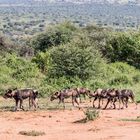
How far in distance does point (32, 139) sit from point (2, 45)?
49626 millimetres

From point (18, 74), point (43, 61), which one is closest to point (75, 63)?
point (18, 74)

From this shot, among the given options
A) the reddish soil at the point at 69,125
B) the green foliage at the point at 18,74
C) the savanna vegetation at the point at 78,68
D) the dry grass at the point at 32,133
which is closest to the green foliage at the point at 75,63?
the savanna vegetation at the point at 78,68

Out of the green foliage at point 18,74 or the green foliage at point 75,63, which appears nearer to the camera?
the green foliage at point 18,74

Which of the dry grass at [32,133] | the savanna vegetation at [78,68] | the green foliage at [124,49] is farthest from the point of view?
the green foliage at [124,49]

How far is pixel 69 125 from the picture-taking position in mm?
24703

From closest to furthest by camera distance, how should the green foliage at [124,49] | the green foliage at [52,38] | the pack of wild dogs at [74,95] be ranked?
the pack of wild dogs at [74,95]
the green foliage at [124,49]
the green foliage at [52,38]

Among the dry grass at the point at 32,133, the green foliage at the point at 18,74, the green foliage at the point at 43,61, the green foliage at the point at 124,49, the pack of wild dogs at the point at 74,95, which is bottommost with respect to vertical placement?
the dry grass at the point at 32,133

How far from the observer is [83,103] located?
31.5 m

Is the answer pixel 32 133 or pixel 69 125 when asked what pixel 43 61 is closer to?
pixel 69 125

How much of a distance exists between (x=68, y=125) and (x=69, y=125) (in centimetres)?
5

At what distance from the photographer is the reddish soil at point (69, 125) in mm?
22109

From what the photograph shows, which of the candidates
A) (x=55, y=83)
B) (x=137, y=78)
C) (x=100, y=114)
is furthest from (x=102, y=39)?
(x=100, y=114)

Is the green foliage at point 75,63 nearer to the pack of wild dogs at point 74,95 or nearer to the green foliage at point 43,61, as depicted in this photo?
the green foliage at point 43,61

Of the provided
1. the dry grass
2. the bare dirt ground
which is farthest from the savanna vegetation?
the dry grass
